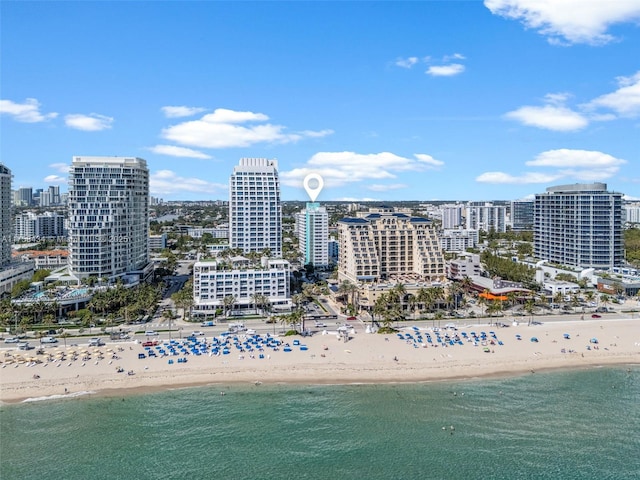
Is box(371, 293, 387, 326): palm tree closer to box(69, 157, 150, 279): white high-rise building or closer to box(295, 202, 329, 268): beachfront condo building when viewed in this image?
Answer: box(69, 157, 150, 279): white high-rise building

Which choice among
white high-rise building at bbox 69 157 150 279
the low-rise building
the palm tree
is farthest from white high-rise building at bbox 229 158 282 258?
the low-rise building

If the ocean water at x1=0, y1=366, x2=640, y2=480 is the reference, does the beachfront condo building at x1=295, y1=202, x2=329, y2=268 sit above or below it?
above

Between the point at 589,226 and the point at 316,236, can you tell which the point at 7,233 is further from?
the point at 589,226

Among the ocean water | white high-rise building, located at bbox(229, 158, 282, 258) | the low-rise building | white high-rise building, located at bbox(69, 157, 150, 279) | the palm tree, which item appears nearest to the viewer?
the ocean water

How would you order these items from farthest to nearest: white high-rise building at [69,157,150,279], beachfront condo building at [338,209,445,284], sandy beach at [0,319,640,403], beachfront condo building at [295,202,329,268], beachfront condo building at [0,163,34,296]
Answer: beachfront condo building at [295,202,329,268] → beachfront condo building at [0,163,34,296] → beachfront condo building at [338,209,445,284] → white high-rise building at [69,157,150,279] → sandy beach at [0,319,640,403]

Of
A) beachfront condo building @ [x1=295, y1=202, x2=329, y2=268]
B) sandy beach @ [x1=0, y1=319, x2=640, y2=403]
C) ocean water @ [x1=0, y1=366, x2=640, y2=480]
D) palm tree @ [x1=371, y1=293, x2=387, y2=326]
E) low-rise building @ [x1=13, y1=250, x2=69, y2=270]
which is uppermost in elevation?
beachfront condo building @ [x1=295, y1=202, x2=329, y2=268]

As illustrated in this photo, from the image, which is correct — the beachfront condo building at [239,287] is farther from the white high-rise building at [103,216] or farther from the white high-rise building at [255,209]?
the white high-rise building at [255,209]

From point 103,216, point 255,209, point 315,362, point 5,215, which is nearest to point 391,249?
point 255,209
